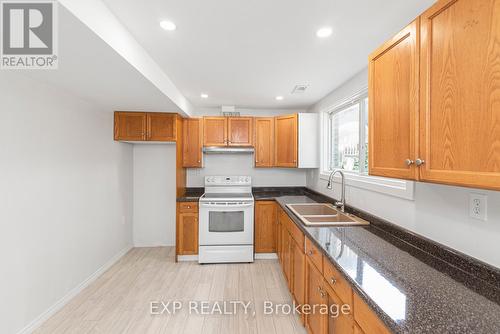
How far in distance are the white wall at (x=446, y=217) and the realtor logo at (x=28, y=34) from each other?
225cm

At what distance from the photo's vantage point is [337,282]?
1.23 metres

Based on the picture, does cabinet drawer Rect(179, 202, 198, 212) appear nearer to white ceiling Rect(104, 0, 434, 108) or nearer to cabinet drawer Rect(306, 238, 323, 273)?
white ceiling Rect(104, 0, 434, 108)

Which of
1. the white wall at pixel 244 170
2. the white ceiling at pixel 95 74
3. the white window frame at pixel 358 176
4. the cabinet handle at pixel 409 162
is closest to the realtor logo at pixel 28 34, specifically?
the white ceiling at pixel 95 74

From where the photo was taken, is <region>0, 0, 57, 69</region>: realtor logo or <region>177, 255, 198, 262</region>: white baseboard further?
<region>177, 255, 198, 262</region>: white baseboard

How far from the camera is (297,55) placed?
1.97m

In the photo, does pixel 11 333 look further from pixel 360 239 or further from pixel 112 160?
pixel 360 239

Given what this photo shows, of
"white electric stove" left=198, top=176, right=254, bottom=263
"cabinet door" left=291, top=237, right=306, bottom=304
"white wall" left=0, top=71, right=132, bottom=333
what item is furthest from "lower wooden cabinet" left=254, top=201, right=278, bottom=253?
"white wall" left=0, top=71, right=132, bottom=333

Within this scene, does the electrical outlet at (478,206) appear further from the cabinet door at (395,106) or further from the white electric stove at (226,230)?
the white electric stove at (226,230)

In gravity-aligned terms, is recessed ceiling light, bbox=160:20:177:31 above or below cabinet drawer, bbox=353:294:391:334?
above

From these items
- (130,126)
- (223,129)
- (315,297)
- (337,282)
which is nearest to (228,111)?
(223,129)

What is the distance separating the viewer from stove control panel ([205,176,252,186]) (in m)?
3.74

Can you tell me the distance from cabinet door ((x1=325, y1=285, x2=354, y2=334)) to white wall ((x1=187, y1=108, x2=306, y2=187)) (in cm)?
268

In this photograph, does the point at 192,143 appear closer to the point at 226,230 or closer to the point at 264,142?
the point at 264,142

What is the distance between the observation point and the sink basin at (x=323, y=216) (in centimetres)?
191
